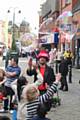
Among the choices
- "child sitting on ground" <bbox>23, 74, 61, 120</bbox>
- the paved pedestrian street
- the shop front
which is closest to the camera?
"child sitting on ground" <bbox>23, 74, 61, 120</bbox>

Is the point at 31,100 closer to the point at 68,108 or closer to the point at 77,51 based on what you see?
the point at 68,108

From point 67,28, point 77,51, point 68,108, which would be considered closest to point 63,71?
point 68,108

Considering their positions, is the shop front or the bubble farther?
the shop front

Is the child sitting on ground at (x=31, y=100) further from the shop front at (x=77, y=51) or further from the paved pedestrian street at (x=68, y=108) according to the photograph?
the shop front at (x=77, y=51)

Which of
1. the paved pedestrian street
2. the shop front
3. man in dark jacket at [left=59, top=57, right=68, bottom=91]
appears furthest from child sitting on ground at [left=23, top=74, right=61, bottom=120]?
the shop front

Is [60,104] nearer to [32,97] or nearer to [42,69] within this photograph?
[42,69]

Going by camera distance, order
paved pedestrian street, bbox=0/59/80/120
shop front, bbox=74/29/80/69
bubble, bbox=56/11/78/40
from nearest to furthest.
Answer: paved pedestrian street, bbox=0/59/80/120 → bubble, bbox=56/11/78/40 → shop front, bbox=74/29/80/69

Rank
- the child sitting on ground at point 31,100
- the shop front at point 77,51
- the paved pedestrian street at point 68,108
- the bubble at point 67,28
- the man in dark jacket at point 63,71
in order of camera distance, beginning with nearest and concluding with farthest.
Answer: the child sitting on ground at point 31,100
the paved pedestrian street at point 68,108
the man in dark jacket at point 63,71
the bubble at point 67,28
the shop front at point 77,51

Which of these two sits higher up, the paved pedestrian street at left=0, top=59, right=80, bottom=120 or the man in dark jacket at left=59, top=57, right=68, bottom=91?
the man in dark jacket at left=59, top=57, right=68, bottom=91

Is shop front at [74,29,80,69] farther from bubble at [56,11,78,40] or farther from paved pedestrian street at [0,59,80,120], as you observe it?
paved pedestrian street at [0,59,80,120]

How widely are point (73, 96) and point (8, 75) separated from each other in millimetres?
5526

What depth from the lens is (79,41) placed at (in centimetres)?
4331

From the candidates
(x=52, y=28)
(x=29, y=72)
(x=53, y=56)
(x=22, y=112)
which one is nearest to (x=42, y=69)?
(x=29, y=72)

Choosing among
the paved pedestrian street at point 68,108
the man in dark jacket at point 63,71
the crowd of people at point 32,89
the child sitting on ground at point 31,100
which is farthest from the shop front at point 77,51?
the child sitting on ground at point 31,100
